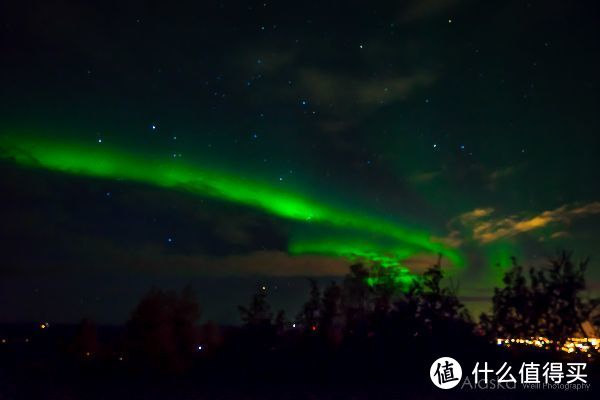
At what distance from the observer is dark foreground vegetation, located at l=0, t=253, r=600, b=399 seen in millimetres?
19266

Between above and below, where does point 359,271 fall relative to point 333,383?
above

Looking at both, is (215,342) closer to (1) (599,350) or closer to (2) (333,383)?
(2) (333,383)

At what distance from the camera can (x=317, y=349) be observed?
24.4 meters

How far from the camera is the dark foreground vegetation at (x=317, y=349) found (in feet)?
63.2

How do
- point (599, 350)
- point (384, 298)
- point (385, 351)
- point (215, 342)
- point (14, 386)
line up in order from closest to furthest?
point (14, 386) → point (599, 350) → point (385, 351) → point (215, 342) → point (384, 298)

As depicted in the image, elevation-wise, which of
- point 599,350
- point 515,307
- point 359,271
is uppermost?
point 359,271

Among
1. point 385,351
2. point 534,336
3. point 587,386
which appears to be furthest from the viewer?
point 385,351

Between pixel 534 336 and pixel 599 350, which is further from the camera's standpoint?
pixel 534 336

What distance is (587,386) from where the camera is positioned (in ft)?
61.9

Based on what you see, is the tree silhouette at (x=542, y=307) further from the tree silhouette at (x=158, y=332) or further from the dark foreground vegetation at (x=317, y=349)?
the tree silhouette at (x=158, y=332)

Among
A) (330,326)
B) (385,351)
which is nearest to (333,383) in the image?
(385,351)

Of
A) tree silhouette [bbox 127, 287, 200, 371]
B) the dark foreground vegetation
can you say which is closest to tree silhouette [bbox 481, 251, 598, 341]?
the dark foreground vegetation

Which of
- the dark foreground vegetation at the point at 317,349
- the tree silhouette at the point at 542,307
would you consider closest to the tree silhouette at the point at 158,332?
the dark foreground vegetation at the point at 317,349

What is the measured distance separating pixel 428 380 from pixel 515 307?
16.3 feet
